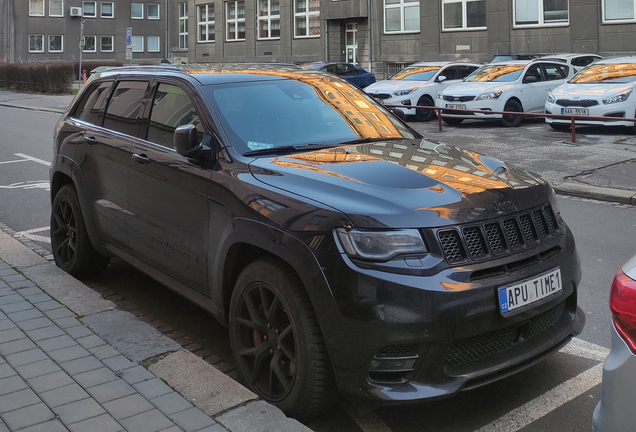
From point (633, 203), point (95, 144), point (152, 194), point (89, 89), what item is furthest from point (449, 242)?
point (633, 203)

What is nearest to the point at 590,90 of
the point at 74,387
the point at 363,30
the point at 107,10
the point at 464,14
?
the point at 74,387

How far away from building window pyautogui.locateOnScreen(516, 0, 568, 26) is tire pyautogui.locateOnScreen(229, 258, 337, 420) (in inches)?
1112

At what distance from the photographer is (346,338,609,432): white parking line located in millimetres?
3625

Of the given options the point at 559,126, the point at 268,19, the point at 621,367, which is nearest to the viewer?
the point at 621,367

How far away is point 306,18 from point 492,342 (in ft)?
129

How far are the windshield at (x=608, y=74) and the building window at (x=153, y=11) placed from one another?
59.4m

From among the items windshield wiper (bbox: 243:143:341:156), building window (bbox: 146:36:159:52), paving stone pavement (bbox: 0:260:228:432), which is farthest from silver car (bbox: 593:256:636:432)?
building window (bbox: 146:36:159:52)

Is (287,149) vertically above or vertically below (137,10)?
below

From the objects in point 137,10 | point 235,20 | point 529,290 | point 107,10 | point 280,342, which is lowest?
point 280,342

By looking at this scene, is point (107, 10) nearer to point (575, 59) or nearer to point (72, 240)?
point (575, 59)

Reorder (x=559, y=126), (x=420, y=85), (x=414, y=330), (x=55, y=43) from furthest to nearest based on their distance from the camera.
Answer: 1. (x=55, y=43)
2. (x=420, y=85)
3. (x=559, y=126)
4. (x=414, y=330)

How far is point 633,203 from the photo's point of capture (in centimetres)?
965

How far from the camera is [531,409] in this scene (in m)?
3.76

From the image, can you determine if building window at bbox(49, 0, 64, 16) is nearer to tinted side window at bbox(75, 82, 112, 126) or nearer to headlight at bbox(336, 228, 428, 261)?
tinted side window at bbox(75, 82, 112, 126)
